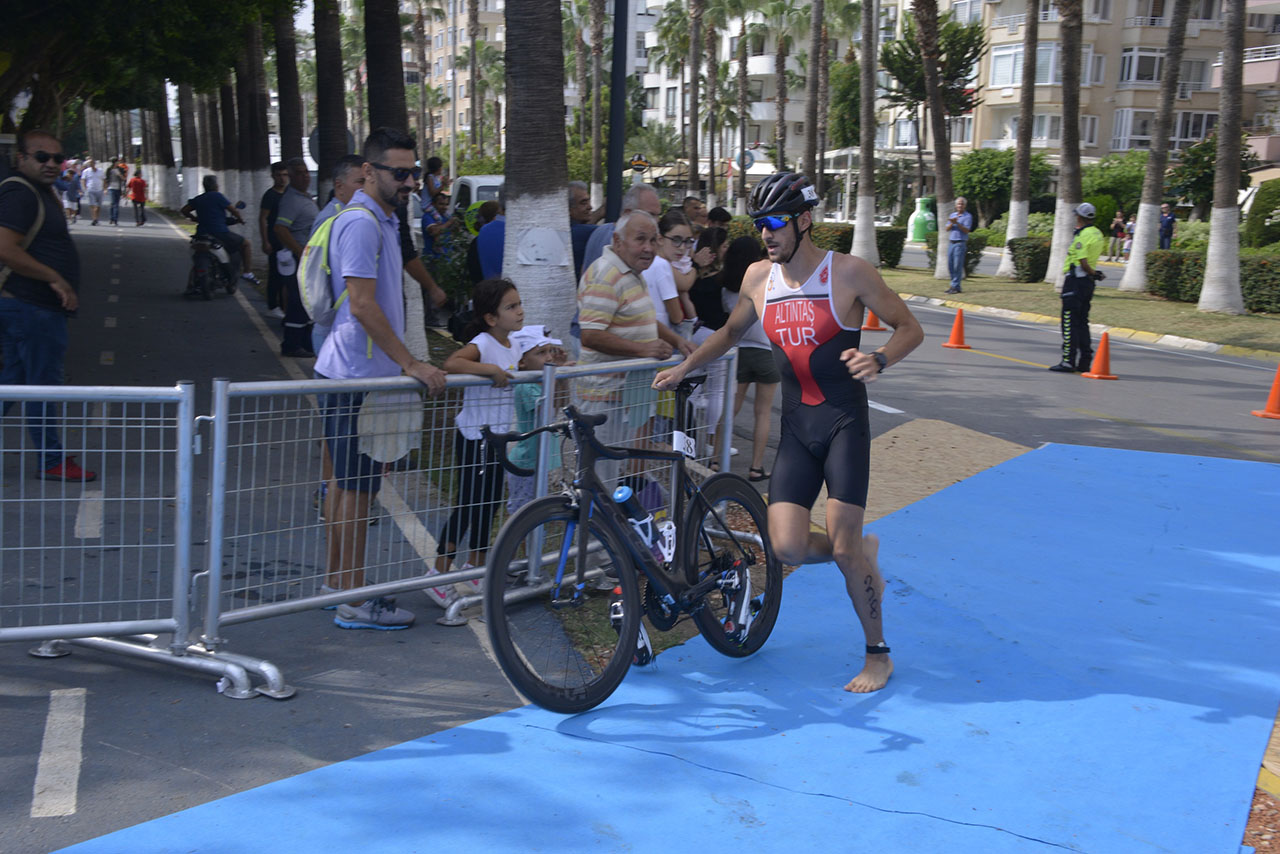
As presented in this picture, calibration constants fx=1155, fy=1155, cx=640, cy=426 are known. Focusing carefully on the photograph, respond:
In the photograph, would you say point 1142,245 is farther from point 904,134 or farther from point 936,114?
point 904,134

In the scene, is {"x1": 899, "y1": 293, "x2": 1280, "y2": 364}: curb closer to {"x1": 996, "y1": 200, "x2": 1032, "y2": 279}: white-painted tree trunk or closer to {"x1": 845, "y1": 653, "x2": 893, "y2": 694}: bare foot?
{"x1": 996, "y1": 200, "x2": 1032, "y2": 279}: white-painted tree trunk

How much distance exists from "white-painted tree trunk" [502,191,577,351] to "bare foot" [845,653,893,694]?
3291mm

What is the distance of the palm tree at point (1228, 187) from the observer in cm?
2000

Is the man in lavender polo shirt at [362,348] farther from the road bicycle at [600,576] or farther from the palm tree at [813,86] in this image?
the palm tree at [813,86]

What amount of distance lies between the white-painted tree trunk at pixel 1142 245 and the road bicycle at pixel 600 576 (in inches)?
872

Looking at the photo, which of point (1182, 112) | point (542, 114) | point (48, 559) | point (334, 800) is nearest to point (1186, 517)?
point (542, 114)

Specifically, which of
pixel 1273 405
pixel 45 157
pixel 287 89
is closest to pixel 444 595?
pixel 45 157

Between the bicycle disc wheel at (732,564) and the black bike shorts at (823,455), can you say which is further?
the bicycle disc wheel at (732,564)

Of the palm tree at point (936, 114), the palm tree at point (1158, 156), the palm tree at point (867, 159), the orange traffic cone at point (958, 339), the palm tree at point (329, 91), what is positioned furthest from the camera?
the palm tree at point (867, 159)

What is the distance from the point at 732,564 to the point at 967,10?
6752cm

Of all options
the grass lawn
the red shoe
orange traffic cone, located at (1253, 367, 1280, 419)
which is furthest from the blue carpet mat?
the grass lawn

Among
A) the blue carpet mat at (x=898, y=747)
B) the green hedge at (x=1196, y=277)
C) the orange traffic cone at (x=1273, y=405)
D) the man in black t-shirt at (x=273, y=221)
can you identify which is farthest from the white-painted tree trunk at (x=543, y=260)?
the green hedge at (x=1196, y=277)

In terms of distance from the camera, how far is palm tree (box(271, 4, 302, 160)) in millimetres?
20031

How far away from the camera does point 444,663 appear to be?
16.9 feet
